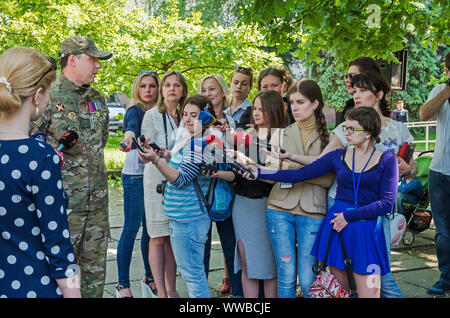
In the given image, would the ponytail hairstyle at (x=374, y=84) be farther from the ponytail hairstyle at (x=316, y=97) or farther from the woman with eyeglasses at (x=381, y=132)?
the ponytail hairstyle at (x=316, y=97)

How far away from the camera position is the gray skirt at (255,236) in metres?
4.14

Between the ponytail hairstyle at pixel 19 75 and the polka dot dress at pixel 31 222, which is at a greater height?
the ponytail hairstyle at pixel 19 75

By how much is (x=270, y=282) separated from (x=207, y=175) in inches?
44.0

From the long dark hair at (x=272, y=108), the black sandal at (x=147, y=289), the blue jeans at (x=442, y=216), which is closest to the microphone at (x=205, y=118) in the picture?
the long dark hair at (x=272, y=108)

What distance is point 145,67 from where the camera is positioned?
36.4 ft

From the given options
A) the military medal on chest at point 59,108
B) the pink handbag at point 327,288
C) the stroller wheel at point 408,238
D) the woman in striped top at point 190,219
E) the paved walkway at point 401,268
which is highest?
the military medal on chest at point 59,108

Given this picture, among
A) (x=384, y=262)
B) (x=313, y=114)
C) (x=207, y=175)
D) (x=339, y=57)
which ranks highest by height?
(x=339, y=57)

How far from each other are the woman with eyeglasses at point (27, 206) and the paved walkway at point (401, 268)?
2.89m

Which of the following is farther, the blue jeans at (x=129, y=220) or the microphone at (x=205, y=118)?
the blue jeans at (x=129, y=220)

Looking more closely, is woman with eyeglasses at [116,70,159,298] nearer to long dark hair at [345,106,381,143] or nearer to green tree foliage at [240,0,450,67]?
long dark hair at [345,106,381,143]

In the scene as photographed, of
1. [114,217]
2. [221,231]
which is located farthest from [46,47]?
[221,231]

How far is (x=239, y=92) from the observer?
531 cm

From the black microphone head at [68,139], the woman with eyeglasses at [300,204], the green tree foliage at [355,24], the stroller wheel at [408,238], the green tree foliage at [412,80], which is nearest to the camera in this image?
the black microphone head at [68,139]
